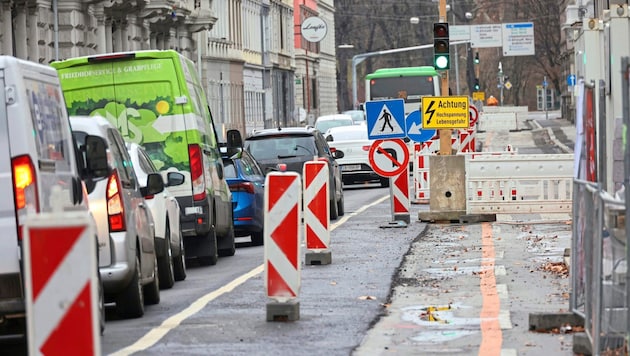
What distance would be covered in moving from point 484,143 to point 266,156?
5172 cm

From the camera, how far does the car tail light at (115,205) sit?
1373 cm

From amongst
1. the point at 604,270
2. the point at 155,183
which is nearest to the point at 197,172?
the point at 155,183

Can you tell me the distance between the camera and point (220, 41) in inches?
3086

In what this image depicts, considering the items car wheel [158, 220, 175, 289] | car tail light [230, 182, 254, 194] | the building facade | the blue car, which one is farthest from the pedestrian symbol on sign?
the building facade

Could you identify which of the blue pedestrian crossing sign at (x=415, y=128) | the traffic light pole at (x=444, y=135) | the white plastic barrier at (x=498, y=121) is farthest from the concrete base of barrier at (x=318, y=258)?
the white plastic barrier at (x=498, y=121)

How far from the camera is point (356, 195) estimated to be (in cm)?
3931

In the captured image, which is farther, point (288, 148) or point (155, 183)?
point (288, 148)

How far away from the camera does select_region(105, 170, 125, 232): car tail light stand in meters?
13.7

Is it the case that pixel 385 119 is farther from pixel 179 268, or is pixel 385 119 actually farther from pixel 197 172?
pixel 179 268

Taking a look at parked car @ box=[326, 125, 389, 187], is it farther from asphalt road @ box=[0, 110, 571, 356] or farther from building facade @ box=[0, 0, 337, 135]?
asphalt road @ box=[0, 110, 571, 356]

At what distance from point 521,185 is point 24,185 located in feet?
55.8

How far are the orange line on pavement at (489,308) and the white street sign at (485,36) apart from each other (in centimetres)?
8874

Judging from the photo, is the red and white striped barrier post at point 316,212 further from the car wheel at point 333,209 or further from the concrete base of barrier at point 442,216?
the car wheel at point 333,209

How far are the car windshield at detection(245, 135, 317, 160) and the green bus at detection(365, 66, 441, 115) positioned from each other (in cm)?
3193
